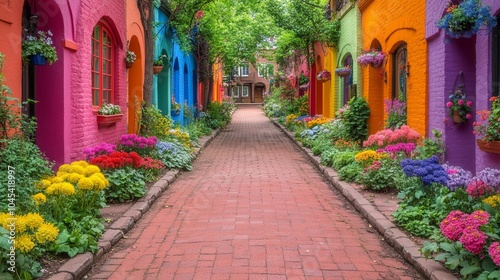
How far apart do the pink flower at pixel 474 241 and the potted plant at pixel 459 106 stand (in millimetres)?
3932

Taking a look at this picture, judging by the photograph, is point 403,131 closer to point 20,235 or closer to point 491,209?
point 491,209

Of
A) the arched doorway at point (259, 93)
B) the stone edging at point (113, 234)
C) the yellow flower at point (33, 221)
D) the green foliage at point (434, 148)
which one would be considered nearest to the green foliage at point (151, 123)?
the stone edging at point (113, 234)

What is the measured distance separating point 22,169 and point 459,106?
5.70 meters

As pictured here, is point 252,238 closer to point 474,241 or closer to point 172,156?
point 474,241

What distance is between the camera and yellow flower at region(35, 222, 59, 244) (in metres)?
4.34

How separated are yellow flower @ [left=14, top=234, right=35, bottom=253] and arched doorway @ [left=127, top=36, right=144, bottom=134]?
29.0 feet

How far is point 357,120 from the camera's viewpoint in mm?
12836

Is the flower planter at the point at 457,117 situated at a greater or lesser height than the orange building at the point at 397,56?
lesser

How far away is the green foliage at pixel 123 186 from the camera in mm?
→ 7375

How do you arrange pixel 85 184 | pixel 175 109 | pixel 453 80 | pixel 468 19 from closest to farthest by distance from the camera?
pixel 85 184, pixel 468 19, pixel 453 80, pixel 175 109

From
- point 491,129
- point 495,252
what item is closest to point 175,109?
point 491,129

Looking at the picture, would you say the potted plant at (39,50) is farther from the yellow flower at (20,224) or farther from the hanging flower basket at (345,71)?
the hanging flower basket at (345,71)

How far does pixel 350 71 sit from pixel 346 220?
9.03m

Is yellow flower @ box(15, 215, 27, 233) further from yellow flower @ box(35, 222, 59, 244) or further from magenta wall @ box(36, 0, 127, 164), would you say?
magenta wall @ box(36, 0, 127, 164)
